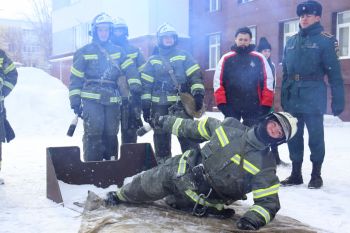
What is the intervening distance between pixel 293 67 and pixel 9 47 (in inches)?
2295

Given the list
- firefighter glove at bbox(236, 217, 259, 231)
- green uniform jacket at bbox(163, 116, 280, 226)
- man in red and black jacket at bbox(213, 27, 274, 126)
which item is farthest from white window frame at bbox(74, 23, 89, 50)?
firefighter glove at bbox(236, 217, 259, 231)

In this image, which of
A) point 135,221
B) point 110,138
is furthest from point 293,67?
point 135,221

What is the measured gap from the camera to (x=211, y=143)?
12.0 ft

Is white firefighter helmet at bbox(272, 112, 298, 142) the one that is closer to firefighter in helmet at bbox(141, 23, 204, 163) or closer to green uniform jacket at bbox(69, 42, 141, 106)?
firefighter in helmet at bbox(141, 23, 204, 163)

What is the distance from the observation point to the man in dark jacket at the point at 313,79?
5090 mm

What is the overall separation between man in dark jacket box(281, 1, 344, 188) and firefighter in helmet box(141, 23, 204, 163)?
1.11 meters

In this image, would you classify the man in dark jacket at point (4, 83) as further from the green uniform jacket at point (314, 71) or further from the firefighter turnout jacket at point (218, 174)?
the green uniform jacket at point (314, 71)

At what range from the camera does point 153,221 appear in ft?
12.0

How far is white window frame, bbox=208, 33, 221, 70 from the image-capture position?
19766mm

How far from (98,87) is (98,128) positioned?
0.46 metres

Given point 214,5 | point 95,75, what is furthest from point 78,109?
point 214,5

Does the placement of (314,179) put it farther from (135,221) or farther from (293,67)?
(135,221)

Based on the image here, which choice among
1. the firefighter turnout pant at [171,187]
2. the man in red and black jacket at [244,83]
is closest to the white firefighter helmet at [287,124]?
the firefighter turnout pant at [171,187]

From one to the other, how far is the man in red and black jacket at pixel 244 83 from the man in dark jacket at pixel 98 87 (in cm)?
117
